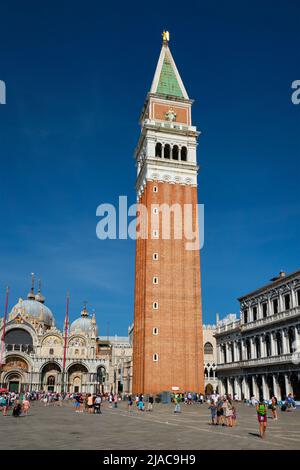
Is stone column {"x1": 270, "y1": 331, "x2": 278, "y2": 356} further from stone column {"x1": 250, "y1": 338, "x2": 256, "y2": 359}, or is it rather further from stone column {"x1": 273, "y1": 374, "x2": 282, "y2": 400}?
stone column {"x1": 250, "y1": 338, "x2": 256, "y2": 359}

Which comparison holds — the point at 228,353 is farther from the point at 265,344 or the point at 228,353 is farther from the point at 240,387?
the point at 265,344

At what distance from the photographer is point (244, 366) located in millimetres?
55594

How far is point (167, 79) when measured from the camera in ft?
234

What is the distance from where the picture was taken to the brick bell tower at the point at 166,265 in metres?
55.8

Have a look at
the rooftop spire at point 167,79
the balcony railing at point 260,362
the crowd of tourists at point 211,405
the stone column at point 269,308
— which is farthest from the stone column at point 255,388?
the rooftop spire at point 167,79

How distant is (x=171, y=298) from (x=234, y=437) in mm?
39927

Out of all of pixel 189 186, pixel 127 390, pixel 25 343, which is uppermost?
pixel 189 186

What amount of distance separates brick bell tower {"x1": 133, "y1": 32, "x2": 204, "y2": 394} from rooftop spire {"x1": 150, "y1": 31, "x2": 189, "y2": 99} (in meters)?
0.23

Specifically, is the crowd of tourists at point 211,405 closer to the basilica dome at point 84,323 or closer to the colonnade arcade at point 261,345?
the colonnade arcade at point 261,345

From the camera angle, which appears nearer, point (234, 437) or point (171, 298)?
point (234, 437)

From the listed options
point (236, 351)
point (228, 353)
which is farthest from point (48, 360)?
point (236, 351)

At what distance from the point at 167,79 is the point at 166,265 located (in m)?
30.0
